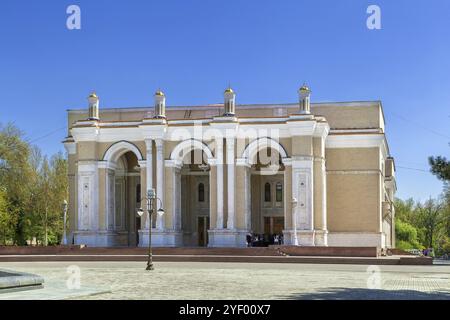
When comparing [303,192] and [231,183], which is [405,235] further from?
[231,183]

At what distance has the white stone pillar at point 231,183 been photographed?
151 feet

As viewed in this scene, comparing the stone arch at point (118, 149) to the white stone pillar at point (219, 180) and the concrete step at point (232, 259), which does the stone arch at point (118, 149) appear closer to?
the white stone pillar at point (219, 180)

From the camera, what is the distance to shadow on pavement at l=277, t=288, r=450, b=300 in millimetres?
17125

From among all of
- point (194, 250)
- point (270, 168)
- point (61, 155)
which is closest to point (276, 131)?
point (270, 168)

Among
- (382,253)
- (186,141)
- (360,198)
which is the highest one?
(186,141)

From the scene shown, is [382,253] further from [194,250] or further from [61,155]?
[61,155]

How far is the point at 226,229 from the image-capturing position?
4591cm

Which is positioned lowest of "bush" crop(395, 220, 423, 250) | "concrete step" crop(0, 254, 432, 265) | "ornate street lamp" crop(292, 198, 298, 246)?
"bush" crop(395, 220, 423, 250)

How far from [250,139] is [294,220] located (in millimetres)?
6199

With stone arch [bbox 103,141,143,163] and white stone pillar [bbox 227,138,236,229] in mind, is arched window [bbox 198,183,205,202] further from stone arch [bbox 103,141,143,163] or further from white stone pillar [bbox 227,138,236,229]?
white stone pillar [bbox 227,138,236,229]

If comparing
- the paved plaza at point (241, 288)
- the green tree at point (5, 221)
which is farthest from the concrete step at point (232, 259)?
the green tree at point (5, 221)

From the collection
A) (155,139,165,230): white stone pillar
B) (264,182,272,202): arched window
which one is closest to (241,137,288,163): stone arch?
(155,139,165,230): white stone pillar

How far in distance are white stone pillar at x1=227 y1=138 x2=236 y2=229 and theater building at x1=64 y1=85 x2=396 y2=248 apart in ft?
0.22

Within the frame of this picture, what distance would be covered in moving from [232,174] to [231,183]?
601 millimetres
